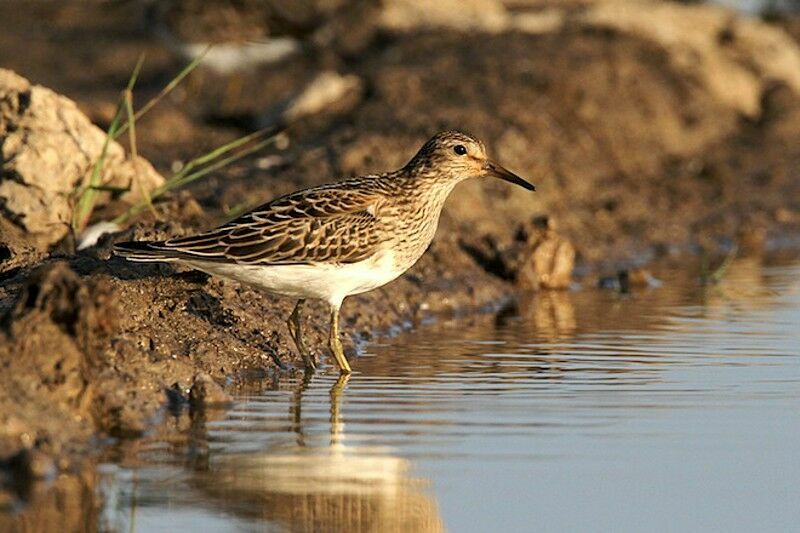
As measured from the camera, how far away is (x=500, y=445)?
724cm

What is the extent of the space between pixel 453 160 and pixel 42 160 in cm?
259

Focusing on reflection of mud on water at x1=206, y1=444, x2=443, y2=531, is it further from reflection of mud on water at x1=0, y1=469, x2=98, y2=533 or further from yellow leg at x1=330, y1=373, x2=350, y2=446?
reflection of mud on water at x1=0, y1=469, x2=98, y2=533

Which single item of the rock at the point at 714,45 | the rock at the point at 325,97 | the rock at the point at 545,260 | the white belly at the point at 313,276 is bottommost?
the white belly at the point at 313,276

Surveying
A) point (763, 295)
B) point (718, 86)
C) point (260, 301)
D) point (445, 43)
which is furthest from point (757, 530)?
point (718, 86)

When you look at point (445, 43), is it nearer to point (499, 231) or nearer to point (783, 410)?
point (499, 231)

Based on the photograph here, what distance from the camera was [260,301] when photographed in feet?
33.8

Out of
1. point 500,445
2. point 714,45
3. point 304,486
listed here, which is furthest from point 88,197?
point 714,45

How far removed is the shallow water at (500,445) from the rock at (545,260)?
2.25m

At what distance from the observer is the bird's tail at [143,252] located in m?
8.90

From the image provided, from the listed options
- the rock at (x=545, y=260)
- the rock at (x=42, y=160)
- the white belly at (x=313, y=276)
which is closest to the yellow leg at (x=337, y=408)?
the white belly at (x=313, y=276)

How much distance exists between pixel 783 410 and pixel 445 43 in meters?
10.0

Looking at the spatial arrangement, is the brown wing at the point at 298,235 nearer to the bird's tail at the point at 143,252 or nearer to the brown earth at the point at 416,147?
the bird's tail at the point at 143,252

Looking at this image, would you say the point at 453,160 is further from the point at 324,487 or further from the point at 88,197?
the point at 324,487

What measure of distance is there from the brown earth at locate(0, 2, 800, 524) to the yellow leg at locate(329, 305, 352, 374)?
38cm
